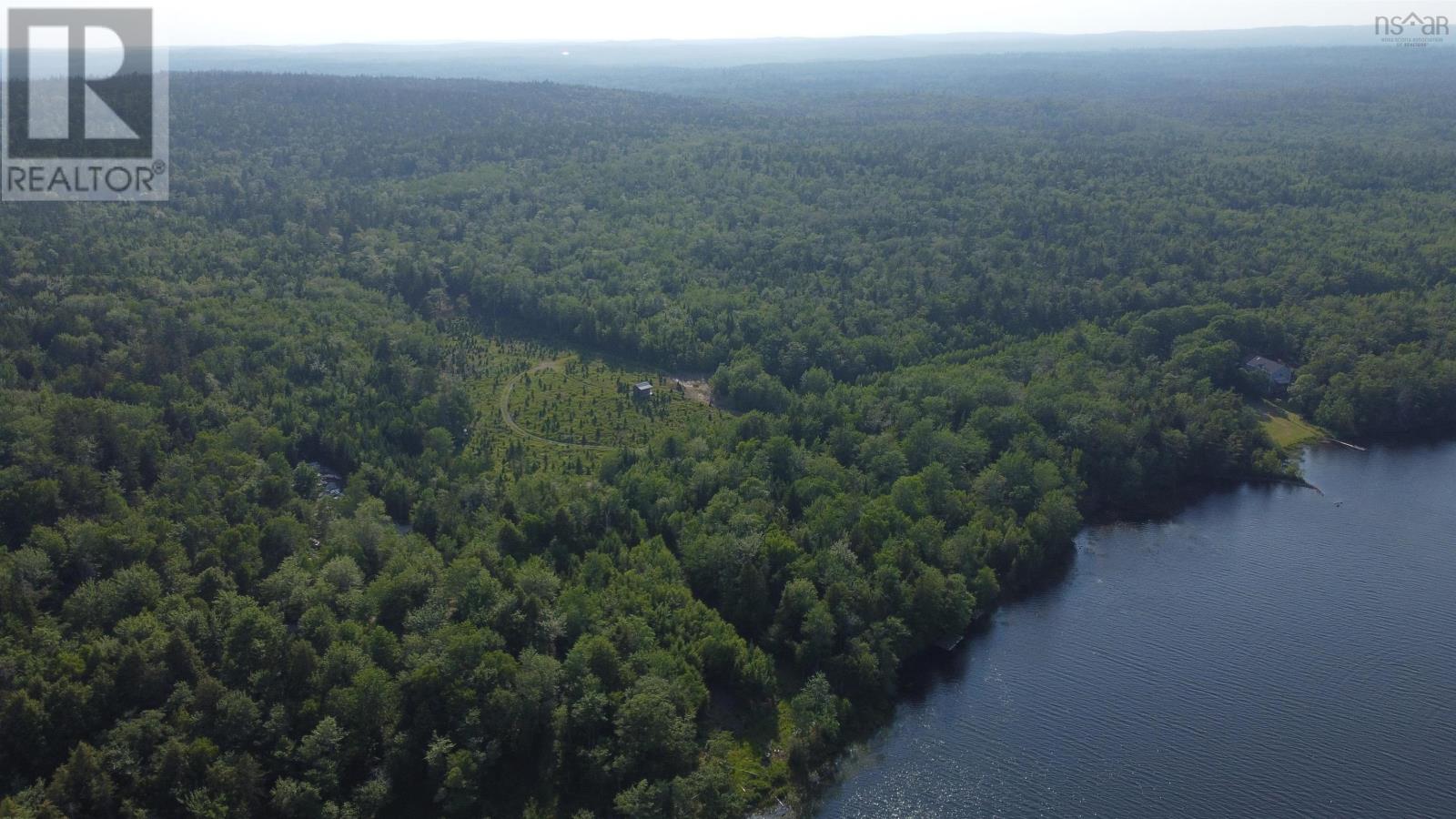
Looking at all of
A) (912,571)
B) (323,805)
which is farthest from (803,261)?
(323,805)

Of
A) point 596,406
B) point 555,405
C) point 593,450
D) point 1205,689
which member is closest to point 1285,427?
point 1205,689

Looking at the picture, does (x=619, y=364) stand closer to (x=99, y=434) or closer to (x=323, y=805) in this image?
(x=99, y=434)

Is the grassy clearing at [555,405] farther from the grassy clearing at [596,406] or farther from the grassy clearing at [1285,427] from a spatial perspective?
the grassy clearing at [1285,427]

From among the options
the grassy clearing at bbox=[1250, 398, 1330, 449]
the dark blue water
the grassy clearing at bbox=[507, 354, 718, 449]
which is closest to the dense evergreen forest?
the grassy clearing at bbox=[1250, 398, 1330, 449]

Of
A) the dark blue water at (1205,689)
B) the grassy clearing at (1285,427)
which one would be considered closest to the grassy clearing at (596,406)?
the dark blue water at (1205,689)

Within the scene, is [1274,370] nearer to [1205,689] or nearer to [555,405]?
[1205,689]

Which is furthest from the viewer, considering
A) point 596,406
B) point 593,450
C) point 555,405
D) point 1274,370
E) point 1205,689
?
point 1274,370

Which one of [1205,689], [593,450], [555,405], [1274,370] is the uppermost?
[1274,370]
